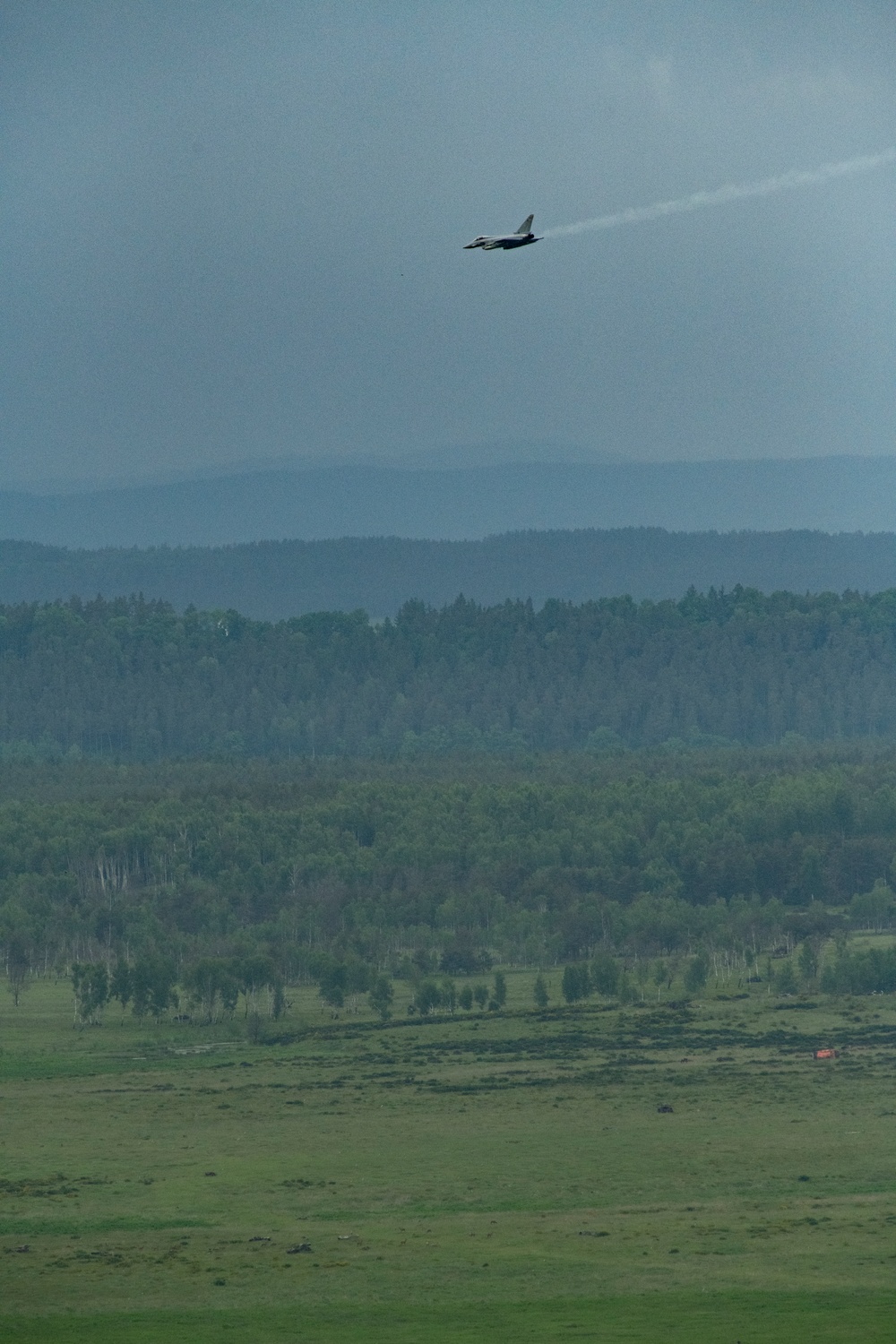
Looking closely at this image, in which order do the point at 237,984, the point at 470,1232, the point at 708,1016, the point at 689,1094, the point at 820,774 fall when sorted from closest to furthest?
the point at 470,1232
the point at 689,1094
the point at 708,1016
the point at 237,984
the point at 820,774

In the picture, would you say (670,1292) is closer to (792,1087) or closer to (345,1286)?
(345,1286)

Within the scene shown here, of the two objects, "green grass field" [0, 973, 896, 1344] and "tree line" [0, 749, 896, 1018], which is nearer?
"green grass field" [0, 973, 896, 1344]

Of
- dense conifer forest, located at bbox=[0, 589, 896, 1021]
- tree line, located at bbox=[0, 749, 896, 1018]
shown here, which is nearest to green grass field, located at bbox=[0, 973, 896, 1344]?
dense conifer forest, located at bbox=[0, 589, 896, 1021]

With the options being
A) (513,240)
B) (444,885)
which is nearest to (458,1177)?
(513,240)

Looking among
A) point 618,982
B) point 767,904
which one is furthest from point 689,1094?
point 767,904

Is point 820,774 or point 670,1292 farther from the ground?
point 820,774

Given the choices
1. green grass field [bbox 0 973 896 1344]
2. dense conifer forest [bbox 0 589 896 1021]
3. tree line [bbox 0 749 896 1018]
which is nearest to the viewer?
green grass field [bbox 0 973 896 1344]

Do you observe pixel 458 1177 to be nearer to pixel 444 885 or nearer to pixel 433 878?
pixel 444 885

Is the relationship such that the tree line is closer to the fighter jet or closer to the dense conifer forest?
the dense conifer forest

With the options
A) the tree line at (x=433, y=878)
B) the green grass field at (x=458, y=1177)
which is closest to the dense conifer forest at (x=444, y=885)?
the tree line at (x=433, y=878)
